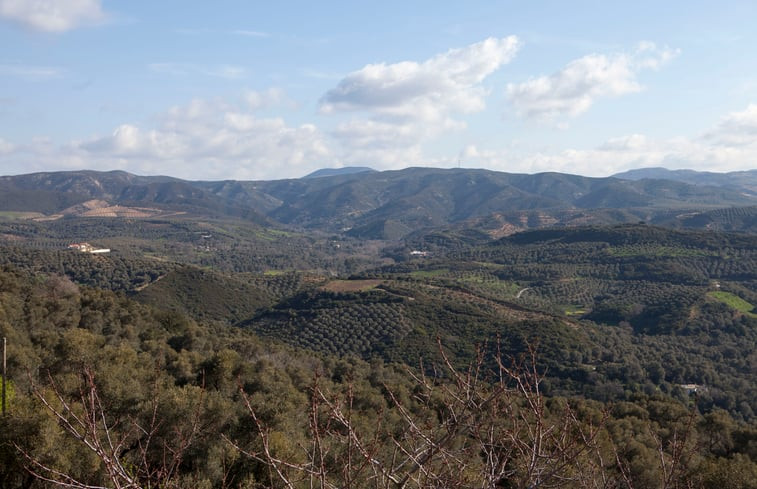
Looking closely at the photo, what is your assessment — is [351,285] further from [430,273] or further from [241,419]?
[241,419]

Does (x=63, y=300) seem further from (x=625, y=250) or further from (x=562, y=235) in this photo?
(x=562, y=235)

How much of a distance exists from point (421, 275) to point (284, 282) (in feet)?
134

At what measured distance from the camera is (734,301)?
3885 inches

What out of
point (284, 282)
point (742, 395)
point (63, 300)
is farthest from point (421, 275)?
point (63, 300)

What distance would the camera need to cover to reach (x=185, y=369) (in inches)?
1291

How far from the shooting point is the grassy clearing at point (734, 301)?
9369 cm

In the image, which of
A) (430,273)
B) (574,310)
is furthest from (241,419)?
(430,273)

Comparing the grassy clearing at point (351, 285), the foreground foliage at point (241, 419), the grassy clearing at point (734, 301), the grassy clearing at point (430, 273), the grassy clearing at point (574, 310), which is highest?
the foreground foliage at point (241, 419)

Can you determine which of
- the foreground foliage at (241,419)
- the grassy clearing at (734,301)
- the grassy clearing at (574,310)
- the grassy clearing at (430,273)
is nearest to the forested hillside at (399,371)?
the foreground foliage at (241,419)

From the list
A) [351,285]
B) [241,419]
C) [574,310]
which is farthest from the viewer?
[351,285]

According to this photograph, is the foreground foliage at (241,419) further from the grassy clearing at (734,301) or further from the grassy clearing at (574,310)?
the grassy clearing at (734,301)

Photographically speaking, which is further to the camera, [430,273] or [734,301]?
[430,273]

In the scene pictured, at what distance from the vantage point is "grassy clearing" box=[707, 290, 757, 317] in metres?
93.7

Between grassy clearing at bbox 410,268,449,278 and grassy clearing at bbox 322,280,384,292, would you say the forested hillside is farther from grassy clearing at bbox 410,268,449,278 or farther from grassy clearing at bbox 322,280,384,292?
grassy clearing at bbox 410,268,449,278
